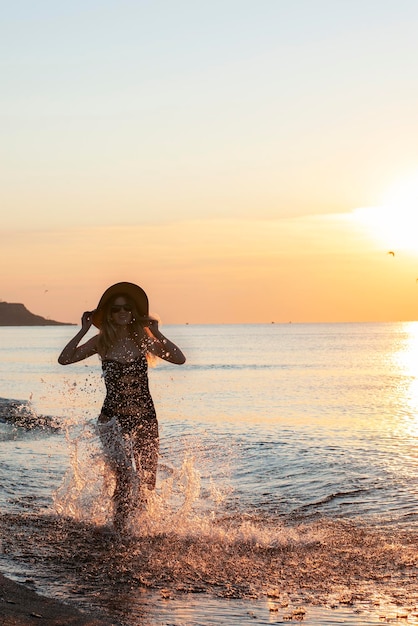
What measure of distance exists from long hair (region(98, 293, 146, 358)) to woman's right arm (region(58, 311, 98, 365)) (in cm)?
9

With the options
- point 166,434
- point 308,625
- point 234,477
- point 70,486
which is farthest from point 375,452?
point 308,625

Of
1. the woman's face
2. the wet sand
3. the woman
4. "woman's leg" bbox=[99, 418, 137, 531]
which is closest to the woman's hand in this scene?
the woman

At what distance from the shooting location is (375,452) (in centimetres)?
1698

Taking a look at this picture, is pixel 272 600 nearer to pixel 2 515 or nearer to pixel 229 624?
pixel 229 624

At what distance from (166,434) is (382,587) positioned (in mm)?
→ 13368

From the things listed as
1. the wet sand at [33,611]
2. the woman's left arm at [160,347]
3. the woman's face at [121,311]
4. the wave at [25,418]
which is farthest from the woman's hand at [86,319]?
the wave at [25,418]

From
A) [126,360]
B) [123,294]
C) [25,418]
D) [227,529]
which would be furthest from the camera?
[25,418]

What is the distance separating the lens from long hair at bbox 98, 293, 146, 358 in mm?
8312

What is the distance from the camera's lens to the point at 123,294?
8406mm

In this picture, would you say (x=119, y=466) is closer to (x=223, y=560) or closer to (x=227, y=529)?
(x=223, y=560)

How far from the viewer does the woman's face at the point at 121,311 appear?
8.34 meters

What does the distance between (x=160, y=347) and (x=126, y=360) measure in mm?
366

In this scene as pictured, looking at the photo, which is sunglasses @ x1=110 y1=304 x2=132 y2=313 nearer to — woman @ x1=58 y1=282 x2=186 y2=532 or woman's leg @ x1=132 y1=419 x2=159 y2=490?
woman @ x1=58 y1=282 x2=186 y2=532

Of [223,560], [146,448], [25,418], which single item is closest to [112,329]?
[146,448]
